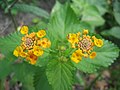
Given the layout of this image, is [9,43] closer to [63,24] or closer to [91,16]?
[63,24]

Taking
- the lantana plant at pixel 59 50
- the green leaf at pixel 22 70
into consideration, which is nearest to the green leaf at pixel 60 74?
the lantana plant at pixel 59 50

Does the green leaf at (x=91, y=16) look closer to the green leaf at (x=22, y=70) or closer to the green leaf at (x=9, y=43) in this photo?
the green leaf at (x=22, y=70)

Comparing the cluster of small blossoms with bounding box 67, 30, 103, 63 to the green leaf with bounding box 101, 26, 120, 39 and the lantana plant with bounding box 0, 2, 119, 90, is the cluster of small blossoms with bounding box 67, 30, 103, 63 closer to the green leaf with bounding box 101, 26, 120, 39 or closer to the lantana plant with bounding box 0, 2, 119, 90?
the lantana plant with bounding box 0, 2, 119, 90

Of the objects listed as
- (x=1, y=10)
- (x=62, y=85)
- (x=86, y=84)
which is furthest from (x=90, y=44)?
(x=1, y=10)

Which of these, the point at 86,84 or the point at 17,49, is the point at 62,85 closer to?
the point at 17,49

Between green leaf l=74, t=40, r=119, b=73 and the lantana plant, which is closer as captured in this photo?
the lantana plant

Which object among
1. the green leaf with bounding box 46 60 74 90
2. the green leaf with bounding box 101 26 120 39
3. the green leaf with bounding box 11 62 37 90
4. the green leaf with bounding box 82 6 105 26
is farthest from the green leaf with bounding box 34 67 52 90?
the green leaf with bounding box 101 26 120 39

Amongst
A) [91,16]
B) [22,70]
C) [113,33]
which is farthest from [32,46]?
[113,33]

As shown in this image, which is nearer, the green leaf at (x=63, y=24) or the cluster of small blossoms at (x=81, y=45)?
the cluster of small blossoms at (x=81, y=45)
